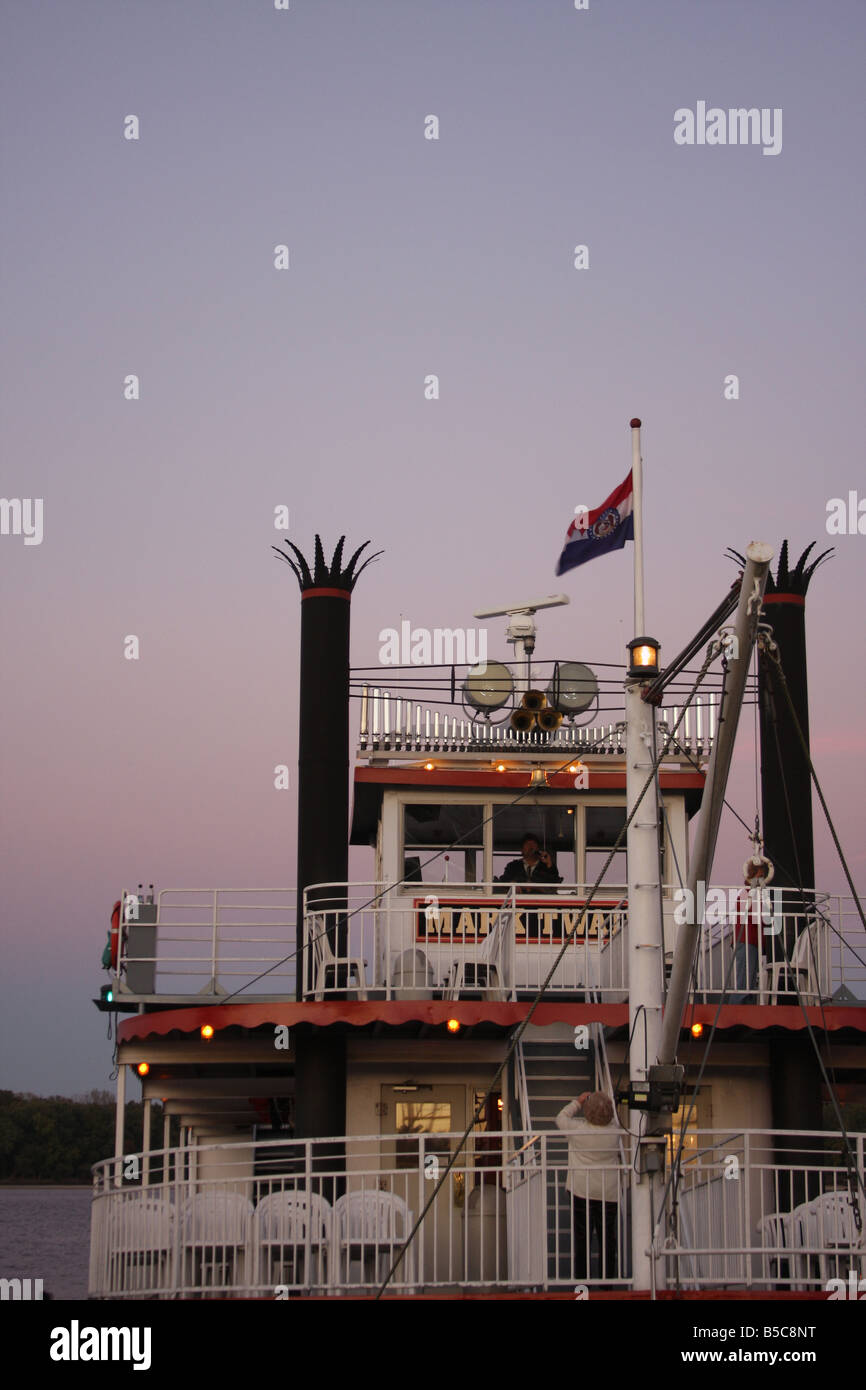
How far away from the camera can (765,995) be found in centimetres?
1691

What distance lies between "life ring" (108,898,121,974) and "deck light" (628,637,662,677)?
26.4 ft

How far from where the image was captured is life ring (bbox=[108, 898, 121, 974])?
18.7 m

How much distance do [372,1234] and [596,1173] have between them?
6.26 feet

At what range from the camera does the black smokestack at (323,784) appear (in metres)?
16.4

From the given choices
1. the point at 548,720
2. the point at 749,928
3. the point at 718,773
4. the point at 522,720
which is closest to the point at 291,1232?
the point at 718,773

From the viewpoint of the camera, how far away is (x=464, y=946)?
58.4 ft

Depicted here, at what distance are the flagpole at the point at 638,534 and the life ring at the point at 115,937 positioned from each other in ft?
25.7

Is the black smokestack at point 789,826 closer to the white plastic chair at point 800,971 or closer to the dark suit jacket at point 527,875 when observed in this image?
the white plastic chair at point 800,971

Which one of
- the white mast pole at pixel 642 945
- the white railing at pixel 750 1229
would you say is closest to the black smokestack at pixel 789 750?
the white railing at pixel 750 1229

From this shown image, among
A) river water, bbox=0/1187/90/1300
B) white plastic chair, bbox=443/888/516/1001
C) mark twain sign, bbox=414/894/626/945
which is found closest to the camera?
white plastic chair, bbox=443/888/516/1001

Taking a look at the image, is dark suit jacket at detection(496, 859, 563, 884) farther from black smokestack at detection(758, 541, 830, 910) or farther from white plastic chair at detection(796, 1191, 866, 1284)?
white plastic chair at detection(796, 1191, 866, 1284)

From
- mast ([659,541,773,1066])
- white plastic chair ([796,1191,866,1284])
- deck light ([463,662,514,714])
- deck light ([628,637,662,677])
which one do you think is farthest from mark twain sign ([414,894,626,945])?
mast ([659,541,773,1066])
